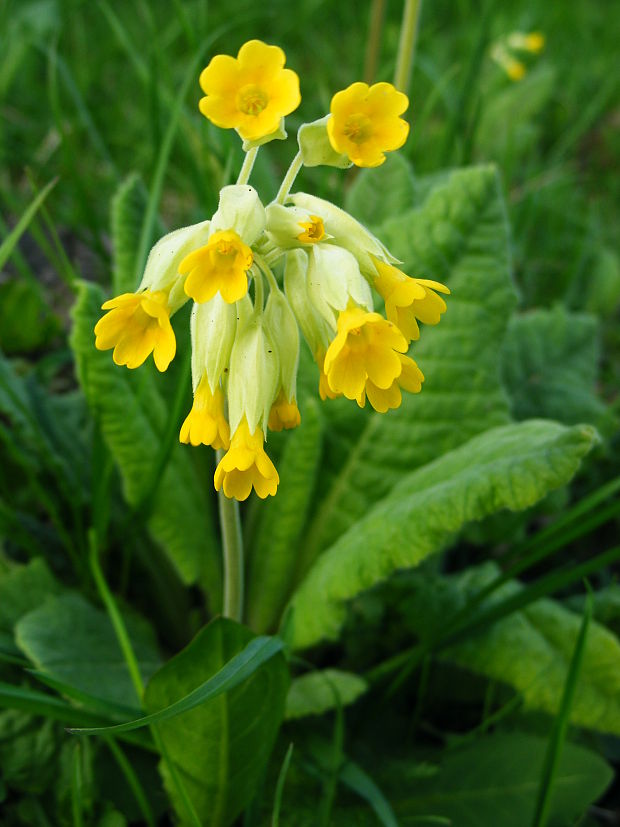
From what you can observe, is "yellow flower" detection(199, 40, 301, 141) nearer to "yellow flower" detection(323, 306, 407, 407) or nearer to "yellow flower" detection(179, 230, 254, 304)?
"yellow flower" detection(179, 230, 254, 304)

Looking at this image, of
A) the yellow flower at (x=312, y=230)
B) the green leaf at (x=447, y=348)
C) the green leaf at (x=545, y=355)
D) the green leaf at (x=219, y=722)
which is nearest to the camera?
the yellow flower at (x=312, y=230)

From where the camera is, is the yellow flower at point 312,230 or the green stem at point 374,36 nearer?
the yellow flower at point 312,230

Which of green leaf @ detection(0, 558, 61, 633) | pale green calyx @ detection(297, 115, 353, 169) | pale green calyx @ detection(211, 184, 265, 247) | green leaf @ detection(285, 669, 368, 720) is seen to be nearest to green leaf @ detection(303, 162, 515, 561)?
green leaf @ detection(285, 669, 368, 720)

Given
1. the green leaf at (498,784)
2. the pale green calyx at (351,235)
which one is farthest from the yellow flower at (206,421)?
the green leaf at (498,784)

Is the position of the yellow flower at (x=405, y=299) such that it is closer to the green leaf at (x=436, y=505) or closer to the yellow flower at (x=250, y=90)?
the yellow flower at (x=250, y=90)

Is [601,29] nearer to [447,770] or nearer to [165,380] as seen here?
[165,380]

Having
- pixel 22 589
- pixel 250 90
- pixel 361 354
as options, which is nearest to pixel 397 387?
pixel 361 354

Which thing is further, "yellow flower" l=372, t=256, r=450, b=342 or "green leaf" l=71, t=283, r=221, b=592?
"green leaf" l=71, t=283, r=221, b=592

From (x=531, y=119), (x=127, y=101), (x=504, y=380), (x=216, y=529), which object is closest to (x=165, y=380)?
(x=216, y=529)
